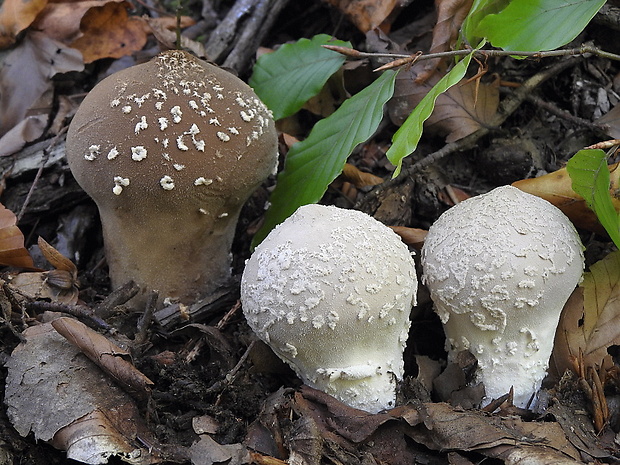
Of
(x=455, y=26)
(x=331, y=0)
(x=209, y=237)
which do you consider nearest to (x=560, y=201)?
(x=455, y=26)

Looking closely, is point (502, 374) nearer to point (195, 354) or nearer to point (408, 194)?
point (408, 194)

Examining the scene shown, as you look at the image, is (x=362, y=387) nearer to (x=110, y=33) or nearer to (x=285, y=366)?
(x=285, y=366)

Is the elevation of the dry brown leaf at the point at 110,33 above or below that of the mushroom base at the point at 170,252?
above

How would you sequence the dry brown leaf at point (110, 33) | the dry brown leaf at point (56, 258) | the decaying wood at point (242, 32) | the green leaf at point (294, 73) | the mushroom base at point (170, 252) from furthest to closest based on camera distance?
the dry brown leaf at point (110, 33)
the decaying wood at point (242, 32)
the green leaf at point (294, 73)
the dry brown leaf at point (56, 258)
the mushroom base at point (170, 252)

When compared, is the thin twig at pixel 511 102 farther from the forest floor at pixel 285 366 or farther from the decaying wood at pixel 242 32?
the decaying wood at pixel 242 32

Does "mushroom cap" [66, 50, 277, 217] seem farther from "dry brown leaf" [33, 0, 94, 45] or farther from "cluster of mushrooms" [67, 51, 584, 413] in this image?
"dry brown leaf" [33, 0, 94, 45]

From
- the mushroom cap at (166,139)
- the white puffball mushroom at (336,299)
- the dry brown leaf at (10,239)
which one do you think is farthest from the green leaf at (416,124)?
the dry brown leaf at (10,239)
